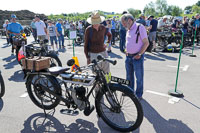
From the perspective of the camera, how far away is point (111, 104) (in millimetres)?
2861

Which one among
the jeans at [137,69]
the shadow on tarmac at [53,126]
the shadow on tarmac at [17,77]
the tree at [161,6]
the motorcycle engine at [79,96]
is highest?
the tree at [161,6]

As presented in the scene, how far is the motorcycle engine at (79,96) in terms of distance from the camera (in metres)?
2.89

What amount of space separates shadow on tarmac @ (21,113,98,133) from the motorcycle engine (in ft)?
1.26

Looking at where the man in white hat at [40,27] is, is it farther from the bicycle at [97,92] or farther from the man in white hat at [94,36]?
the bicycle at [97,92]

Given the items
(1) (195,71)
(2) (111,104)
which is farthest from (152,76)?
(2) (111,104)

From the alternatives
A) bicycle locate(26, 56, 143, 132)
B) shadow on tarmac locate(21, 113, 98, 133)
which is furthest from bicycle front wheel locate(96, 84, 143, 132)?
shadow on tarmac locate(21, 113, 98, 133)

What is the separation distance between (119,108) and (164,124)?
0.91 m

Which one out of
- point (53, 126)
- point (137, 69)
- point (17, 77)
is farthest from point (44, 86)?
point (17, 77)

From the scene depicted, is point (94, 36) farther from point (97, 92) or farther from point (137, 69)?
point (97, 92)

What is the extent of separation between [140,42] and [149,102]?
4.69 feet

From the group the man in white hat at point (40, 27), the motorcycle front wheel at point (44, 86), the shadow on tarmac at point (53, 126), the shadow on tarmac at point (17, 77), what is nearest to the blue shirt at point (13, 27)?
the man in white hat at point (40, 27)

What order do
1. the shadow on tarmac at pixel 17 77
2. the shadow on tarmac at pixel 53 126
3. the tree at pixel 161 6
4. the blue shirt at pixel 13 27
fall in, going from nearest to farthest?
the shadow on tarmac at pixel 53 126, the shadow on tarmac at pixel 17 77, the blue shirt at pixel 13 27, the tree at pixel 161 6

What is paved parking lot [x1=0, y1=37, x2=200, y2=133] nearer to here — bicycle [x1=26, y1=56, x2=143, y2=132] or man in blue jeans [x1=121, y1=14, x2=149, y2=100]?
bicycle [x1=26, y1=56, x2=143, y2=132]

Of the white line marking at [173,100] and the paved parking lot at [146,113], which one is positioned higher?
the white line marking at [173,100]
